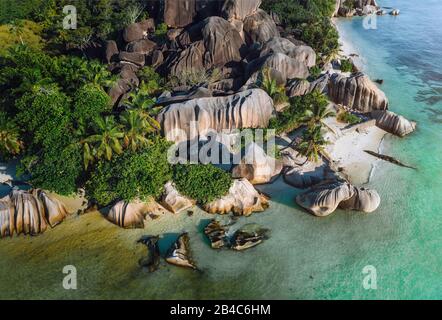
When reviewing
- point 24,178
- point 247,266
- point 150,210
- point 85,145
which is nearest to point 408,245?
point 247,266

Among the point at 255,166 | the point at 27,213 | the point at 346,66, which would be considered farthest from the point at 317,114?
the point at 27,213

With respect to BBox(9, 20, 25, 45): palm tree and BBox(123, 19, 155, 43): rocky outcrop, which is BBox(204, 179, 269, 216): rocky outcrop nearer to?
BBox(123, 19, 155, 43): rocky outcrop

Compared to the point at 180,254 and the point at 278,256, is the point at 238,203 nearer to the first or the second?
the point at 278,256

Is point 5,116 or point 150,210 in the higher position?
point 5,116

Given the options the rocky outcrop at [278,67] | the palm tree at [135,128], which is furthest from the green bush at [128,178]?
the rocky outcrop at [278,67]

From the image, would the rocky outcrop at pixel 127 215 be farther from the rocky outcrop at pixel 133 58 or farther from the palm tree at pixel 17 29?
the palm tree at pixel 17 29
